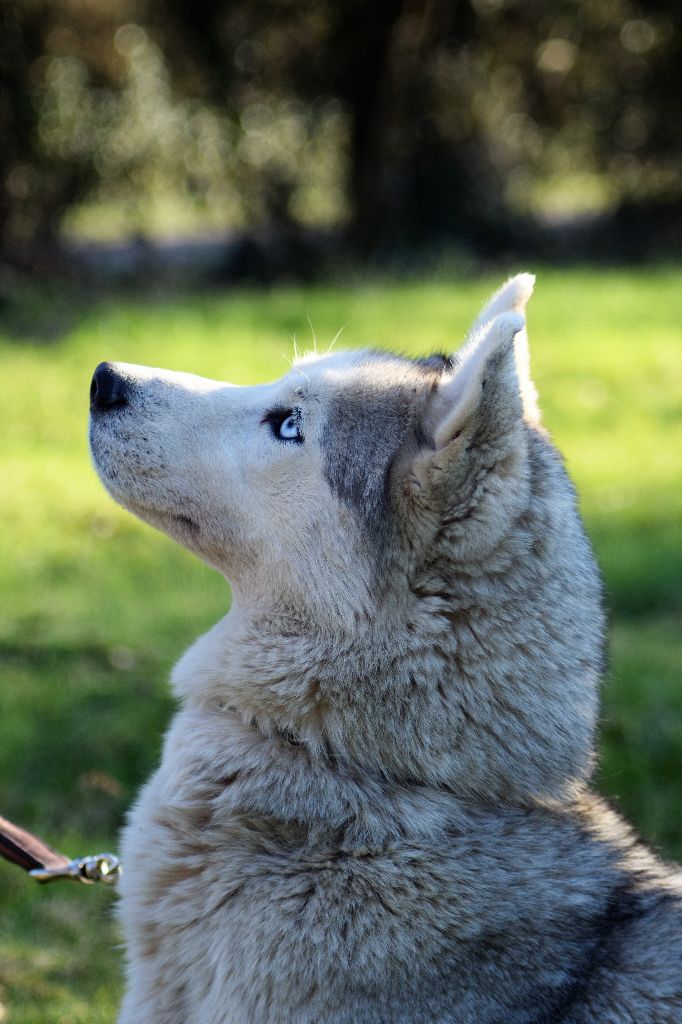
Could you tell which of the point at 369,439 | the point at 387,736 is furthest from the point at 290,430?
the point at 387,736

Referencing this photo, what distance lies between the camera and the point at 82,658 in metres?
5.97

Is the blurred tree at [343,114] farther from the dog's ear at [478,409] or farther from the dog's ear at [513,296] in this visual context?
the dog's ear at [478,409]

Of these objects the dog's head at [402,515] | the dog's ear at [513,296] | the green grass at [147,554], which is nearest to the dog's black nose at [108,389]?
the dog's head at [402,515]

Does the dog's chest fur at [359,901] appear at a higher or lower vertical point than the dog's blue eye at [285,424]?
lower

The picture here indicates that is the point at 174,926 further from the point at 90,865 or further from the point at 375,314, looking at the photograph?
the point at 375,314

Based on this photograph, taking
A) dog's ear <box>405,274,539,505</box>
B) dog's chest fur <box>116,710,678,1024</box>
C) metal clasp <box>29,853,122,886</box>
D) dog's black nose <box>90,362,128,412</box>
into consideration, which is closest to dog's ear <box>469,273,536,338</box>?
dog's ear <box>405,274,539,505</box>

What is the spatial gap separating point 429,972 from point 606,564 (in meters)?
4.77

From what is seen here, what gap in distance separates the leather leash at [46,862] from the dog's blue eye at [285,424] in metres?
1.33

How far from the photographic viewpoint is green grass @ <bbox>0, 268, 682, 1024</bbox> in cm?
485

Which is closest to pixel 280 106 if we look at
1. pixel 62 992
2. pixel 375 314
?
pixel 375 314

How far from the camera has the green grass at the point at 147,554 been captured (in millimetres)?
4852

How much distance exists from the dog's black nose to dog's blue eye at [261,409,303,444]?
14.9 inches

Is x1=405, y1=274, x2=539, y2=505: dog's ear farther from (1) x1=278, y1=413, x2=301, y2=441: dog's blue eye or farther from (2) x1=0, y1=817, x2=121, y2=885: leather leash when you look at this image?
(2) x1=0, y1=817, x2=121, y2=885: leather leash

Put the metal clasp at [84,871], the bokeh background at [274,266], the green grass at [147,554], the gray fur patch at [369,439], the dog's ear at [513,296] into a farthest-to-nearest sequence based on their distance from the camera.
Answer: the bokeh background at [274,266] → the green grass at [147,554] → the metal clasp at [84,871] → the dog's ear at [513,296] → the gray fur patch at [369,439]
